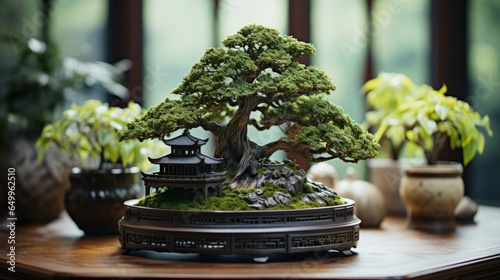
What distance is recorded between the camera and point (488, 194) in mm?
6359

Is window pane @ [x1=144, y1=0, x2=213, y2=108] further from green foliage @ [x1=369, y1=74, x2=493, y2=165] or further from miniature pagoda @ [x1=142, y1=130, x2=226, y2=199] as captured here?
miniature pagoda @ [x1=142, y1=130, x2=226, y2=199]

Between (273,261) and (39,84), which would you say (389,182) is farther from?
(39,84)

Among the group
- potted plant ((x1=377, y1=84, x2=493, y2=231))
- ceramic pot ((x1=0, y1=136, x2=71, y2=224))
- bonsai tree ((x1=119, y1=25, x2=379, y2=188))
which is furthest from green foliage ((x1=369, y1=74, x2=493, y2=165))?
ceramic pot ((x1=0, y1=136, x2=71, y2=224))

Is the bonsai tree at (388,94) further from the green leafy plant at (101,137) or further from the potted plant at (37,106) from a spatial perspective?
the potted plant at (37,106)

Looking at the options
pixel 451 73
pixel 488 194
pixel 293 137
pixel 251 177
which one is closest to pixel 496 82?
pixel 451 73

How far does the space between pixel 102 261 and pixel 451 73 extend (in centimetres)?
367

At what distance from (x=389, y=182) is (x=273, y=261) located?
2.24 m

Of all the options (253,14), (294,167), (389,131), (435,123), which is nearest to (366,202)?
(389,131)

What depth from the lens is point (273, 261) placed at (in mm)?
3682

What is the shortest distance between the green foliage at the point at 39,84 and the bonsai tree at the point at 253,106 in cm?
175

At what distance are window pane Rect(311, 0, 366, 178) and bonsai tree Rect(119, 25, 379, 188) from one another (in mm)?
2345

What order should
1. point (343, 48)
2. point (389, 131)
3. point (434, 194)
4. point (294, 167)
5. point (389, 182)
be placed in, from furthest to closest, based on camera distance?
1. point (343, 48)
2. point (389, 182)
3. point (389, 131)
4. point (434, 194)
5. point (294, 167)

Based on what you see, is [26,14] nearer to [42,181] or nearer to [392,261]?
[42,181]

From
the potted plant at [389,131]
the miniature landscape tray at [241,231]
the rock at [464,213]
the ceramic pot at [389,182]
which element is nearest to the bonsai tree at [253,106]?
the miniature landscape tray at [241,231]
